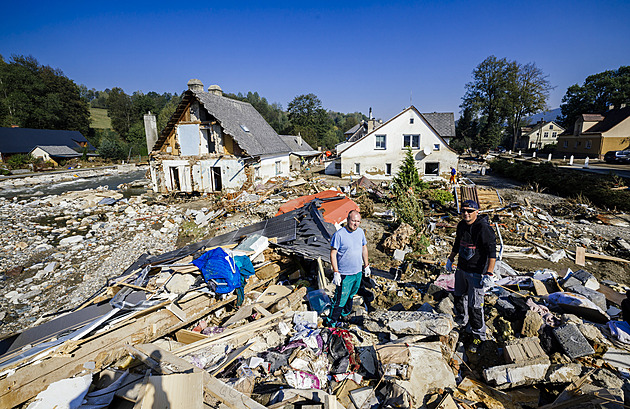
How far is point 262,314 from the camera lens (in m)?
4.65

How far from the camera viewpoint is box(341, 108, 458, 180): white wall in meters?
23.1

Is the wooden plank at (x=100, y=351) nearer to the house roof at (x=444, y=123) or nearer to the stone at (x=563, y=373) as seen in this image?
the stone at (x=563, y=373)

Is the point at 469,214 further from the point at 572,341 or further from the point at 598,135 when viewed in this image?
the point at 598,135

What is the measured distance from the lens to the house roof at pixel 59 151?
126 ft

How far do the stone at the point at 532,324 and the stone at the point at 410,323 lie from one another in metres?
1.02

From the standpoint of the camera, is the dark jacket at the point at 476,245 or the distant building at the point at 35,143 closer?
the dark jacket at the point at 476,245

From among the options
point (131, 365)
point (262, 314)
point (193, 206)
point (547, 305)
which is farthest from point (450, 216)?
point (193, 206)

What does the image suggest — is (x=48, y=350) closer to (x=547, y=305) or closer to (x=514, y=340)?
(x=514, y=340)

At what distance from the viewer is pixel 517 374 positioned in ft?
11.1

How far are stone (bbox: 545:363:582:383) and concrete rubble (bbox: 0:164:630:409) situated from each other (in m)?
0.01

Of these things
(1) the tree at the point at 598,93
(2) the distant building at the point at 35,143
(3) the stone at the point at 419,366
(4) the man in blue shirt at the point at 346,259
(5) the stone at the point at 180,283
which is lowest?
(3) the stone at the point at 419,366

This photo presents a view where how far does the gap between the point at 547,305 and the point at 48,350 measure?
7410 mm

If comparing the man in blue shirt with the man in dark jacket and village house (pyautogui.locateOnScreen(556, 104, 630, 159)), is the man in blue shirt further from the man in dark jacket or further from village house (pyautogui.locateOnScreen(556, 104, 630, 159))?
village house (pyautogui.locateOnScreen(556, 104, 630, 159))

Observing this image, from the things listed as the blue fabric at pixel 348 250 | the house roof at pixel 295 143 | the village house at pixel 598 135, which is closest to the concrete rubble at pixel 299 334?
the blue fabric at pixel 348 250
